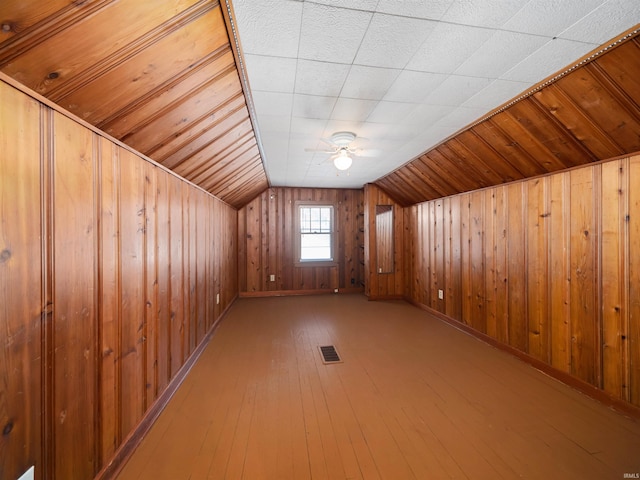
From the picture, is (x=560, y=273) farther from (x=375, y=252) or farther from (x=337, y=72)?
(x=375, y=252)

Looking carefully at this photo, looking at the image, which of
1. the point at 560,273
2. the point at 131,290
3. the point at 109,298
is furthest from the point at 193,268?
the point at 560,273

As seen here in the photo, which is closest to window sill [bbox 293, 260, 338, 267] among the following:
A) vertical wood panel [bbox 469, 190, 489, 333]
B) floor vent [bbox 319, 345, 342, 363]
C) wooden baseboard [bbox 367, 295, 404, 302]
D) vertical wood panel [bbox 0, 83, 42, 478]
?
wooden baseboard [bbox 367, 295, 404, 302]

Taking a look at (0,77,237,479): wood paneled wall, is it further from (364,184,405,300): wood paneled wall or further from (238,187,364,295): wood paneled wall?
(364,184,405,300): wood paneled wall

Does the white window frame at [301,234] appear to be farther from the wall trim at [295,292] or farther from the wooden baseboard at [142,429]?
the wooden baseboard at [142,429]

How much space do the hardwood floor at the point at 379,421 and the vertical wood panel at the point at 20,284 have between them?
0.76m

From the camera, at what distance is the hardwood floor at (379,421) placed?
145 centimetres

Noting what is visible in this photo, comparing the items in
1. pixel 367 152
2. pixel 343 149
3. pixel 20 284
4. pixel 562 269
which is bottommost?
pixel 562 269

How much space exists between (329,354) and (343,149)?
2.22m

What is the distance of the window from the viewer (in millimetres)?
5664

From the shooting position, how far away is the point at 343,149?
9.04ft

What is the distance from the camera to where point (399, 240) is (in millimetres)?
5148

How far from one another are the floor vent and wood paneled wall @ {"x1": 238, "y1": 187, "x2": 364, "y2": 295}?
2.65 m

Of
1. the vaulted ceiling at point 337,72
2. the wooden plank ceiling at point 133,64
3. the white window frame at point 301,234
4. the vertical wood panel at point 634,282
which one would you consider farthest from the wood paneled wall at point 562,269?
the wooden plank ceiling at point 133,64

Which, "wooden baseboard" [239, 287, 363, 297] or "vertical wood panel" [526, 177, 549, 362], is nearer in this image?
"vertical wood panel" [526, 177, 549, 362]
